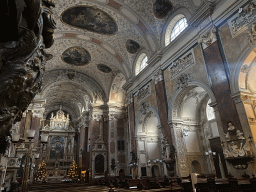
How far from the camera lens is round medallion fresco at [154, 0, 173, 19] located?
11523mm

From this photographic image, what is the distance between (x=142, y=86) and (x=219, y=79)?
286 inches

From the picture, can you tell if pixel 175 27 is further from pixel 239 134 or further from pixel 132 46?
pixel 239 134

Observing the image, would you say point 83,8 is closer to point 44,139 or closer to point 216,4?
point 216,4

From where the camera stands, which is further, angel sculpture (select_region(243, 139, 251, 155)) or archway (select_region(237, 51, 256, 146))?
archway (select_region(237, 51, 256, 146))

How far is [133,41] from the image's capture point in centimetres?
1484

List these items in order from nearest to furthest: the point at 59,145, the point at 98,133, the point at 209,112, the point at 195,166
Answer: the point at 195,166 < the point at 209,112 < the point at 98,133 < the point at 59,145

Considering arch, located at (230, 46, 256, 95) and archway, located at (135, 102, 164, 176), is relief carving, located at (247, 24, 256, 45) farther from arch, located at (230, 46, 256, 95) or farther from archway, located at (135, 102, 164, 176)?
archway, located at (135, 102, 164, 176)

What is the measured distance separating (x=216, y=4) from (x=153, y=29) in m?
4.69

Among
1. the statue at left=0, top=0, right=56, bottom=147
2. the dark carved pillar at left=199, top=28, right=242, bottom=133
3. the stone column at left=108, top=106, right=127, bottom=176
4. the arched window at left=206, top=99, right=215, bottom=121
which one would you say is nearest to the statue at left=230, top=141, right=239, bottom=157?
the dark carved pillar at left=199, top=28, right=242, bottom=133

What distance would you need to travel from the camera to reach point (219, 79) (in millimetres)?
8312

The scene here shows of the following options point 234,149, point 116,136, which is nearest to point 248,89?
point 234,149

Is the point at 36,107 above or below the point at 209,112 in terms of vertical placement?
above

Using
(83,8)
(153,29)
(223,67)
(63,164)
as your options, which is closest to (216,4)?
(223,67)

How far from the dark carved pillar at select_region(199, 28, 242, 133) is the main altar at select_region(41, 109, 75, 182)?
22391mm
